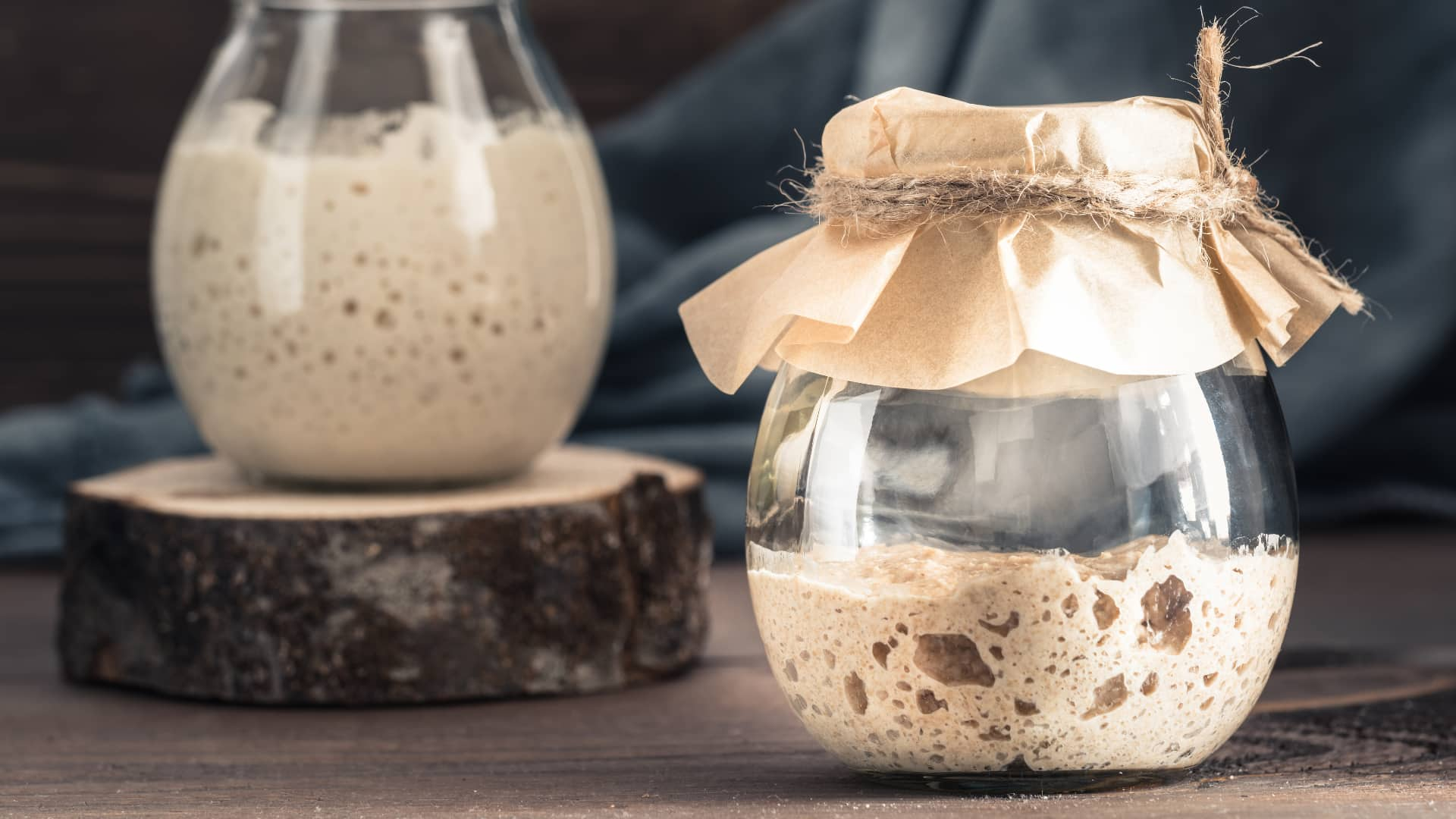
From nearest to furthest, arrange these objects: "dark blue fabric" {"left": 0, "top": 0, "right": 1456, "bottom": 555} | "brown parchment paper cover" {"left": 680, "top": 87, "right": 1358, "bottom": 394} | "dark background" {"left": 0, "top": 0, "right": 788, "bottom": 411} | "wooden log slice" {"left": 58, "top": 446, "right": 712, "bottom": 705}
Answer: "brown parchment paper cover" {"left": 680, "top": 87, "right": 1358, "bottom": 394} → "wooden log slice" {"left": 58, "top": 446, "right": 712, "bottom": 705} → "dark blue fabric" {"left": 0, "top": 0, "right": 1456, "bottom": 555} → "dark background" {"left": 0, "top": 0, "right": 788, "bottom": 411}

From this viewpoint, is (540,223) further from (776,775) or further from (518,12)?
(776,775)

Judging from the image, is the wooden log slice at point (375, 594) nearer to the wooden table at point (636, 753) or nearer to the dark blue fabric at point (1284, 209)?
the wooden table at point (636, 753)

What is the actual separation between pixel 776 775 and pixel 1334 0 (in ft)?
3.12

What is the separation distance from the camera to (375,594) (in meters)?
0.84

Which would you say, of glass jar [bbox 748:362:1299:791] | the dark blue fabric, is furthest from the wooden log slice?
the dark blue fabric

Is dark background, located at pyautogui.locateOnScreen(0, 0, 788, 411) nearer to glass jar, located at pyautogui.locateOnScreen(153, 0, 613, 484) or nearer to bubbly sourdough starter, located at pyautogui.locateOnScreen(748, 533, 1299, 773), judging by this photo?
glass jar, located at pyautogui.locateOnScreen(153, 0, 613, 484)

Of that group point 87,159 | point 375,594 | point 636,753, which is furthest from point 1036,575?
point 87,159

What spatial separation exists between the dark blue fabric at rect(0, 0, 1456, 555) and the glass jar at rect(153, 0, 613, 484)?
15.0 inches

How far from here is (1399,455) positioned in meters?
1.40

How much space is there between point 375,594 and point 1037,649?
398 mm

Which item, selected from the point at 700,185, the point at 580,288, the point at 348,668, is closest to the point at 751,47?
the point at 700,185

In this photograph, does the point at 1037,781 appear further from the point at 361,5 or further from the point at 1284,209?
the point at 1284,209

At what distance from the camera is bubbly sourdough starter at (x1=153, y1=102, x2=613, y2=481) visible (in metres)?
0.87

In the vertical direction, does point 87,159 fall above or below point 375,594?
above
